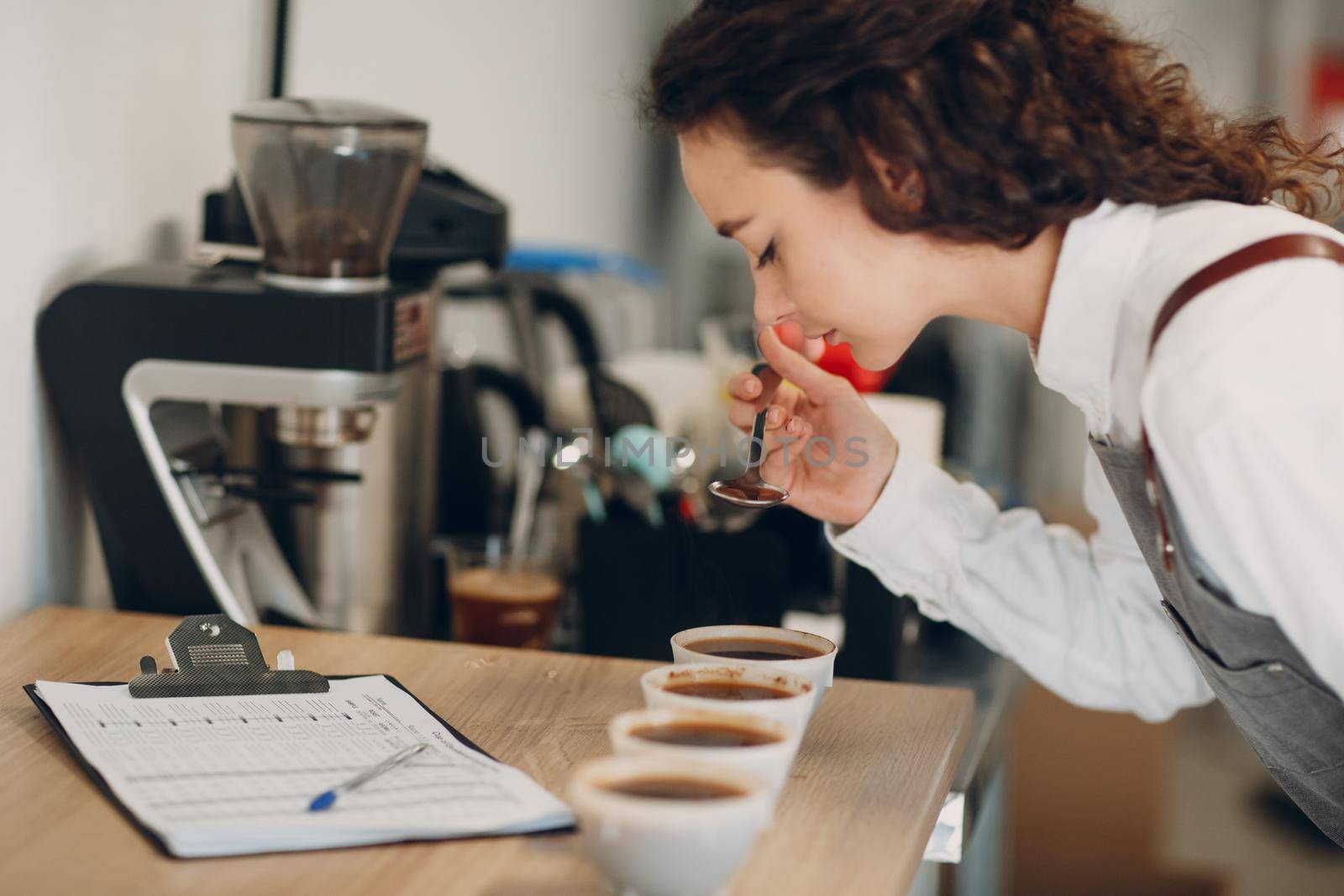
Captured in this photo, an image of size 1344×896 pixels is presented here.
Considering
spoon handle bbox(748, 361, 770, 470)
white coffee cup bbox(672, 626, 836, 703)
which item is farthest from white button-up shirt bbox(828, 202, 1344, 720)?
white coffee cup bbox(672, 626, 836, 703)

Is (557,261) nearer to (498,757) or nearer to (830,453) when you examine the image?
(830,453)

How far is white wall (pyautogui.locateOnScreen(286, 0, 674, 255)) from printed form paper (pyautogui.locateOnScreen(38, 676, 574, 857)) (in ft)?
2.79

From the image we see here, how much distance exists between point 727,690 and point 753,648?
0.11 metres

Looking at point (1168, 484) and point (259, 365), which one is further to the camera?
point (259, 365)

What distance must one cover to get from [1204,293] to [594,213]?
7.65 feet

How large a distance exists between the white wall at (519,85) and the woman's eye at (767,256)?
58 centimetres

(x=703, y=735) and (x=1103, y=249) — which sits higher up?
(x=1103, y=249)

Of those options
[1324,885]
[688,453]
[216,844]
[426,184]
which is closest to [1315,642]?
[216,844]

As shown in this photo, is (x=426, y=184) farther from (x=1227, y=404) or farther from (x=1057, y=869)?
(x=1057, y=869)

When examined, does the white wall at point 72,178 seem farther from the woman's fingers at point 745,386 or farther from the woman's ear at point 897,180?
the woman's ear at point 897,180

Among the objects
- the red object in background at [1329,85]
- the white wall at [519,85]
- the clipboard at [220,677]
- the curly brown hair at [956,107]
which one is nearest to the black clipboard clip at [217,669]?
the clipboard at [220,677]

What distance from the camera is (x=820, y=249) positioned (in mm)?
1028

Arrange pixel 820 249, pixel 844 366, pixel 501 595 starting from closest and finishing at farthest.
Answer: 1. pixel 820 249
2. pixel 501 595
3. pixel 844 366

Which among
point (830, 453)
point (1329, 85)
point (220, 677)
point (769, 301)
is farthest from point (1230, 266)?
point (1329, 85)
